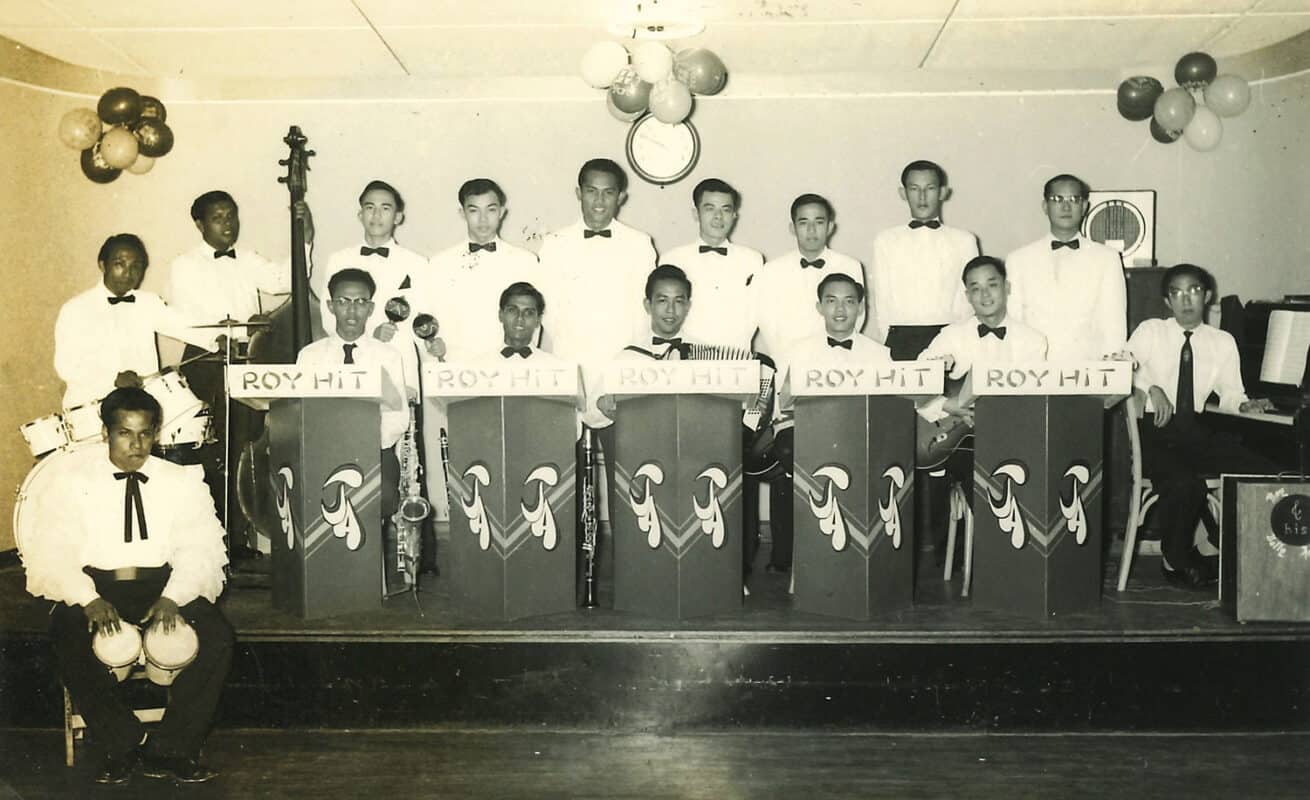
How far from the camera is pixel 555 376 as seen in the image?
4.57 meters

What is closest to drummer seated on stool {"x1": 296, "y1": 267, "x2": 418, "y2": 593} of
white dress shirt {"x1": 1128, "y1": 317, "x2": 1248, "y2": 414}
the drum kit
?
the drum kit

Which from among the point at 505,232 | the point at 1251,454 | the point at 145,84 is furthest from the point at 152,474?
the point at 1251,454

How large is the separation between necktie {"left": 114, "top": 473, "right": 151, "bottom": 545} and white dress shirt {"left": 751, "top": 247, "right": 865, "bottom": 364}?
3363 mm

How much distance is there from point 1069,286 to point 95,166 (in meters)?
6.07

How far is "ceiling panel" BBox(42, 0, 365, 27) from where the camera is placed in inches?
234

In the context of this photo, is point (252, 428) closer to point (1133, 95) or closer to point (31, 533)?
point (31, 533)

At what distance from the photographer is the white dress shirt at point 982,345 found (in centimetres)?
550

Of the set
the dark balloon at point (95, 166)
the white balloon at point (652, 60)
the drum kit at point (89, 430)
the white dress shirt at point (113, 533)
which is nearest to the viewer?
the white dress shirt at point (113, 533)

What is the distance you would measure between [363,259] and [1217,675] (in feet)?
16.1

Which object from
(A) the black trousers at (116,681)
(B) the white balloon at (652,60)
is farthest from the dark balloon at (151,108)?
(A) the black trousers at (116,681)

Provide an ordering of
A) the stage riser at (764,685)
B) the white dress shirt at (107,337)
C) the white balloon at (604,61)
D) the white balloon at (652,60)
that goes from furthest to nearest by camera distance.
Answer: the white balloon at (652,60) < the white balloon at (604,61) < the white dress shirt at (107,337) < the stage riser at (764,685)

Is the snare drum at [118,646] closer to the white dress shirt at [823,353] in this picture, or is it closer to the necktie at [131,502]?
the necktie at [131,502]

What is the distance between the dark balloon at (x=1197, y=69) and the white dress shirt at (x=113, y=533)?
6259 mm

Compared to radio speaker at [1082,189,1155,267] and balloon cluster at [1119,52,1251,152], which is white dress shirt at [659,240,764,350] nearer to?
radio speaker at [1082,189,1155,267]
